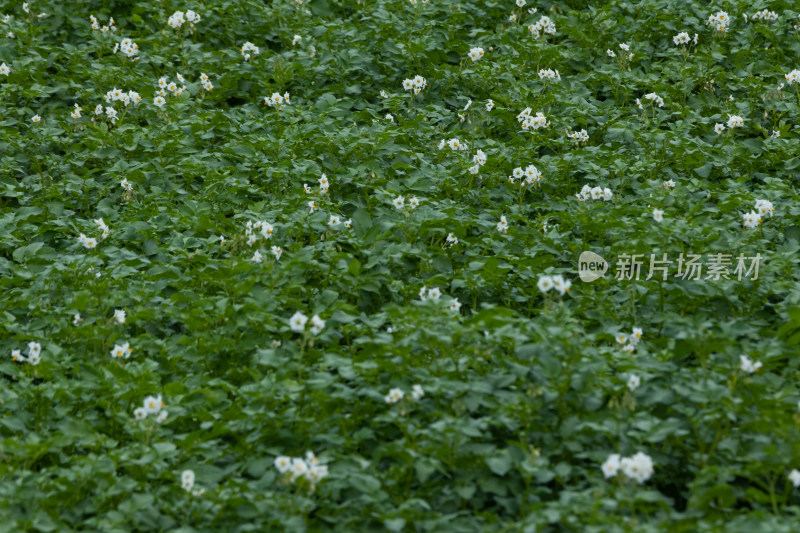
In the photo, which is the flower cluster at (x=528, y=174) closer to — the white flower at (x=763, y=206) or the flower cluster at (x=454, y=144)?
the flower cluster at (x=454, y=144)

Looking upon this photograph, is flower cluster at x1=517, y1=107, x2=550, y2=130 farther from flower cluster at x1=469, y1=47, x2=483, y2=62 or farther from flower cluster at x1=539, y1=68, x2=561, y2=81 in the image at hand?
flower cluster at x1=469, y1=47, x2=483, y2=62

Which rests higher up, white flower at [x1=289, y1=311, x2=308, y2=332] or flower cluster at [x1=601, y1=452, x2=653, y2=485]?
white flower at [x1=289, y1=311, x2=308, y2=332]

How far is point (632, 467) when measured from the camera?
10.1 ft

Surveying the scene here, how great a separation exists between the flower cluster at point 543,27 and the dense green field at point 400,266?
0.07ft

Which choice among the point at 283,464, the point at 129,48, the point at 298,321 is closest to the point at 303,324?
the point at 298,321

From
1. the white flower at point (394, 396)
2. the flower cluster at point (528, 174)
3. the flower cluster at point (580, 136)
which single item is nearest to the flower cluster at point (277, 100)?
the flower cluster at point (528, 174)

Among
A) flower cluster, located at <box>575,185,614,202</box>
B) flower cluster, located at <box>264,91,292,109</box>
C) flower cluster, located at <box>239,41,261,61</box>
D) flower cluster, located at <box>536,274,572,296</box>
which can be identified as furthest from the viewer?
flower cluster, located at <box>239,41,261,61</box>

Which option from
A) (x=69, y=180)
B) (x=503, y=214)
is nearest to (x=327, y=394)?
(x=503, y=214)

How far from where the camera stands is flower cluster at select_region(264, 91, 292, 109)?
19.5ft

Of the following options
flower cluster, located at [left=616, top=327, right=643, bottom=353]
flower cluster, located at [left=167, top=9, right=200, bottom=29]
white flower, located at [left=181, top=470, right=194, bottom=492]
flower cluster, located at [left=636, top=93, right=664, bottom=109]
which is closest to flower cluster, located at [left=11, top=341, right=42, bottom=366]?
white flower, located at [left=181, top=470, right=194, bottom=492]

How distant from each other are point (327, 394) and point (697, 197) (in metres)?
2.58

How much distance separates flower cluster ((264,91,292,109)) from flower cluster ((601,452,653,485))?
3.55m

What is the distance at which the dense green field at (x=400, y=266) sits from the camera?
129 inches

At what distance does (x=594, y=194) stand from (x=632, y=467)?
7.16ft
